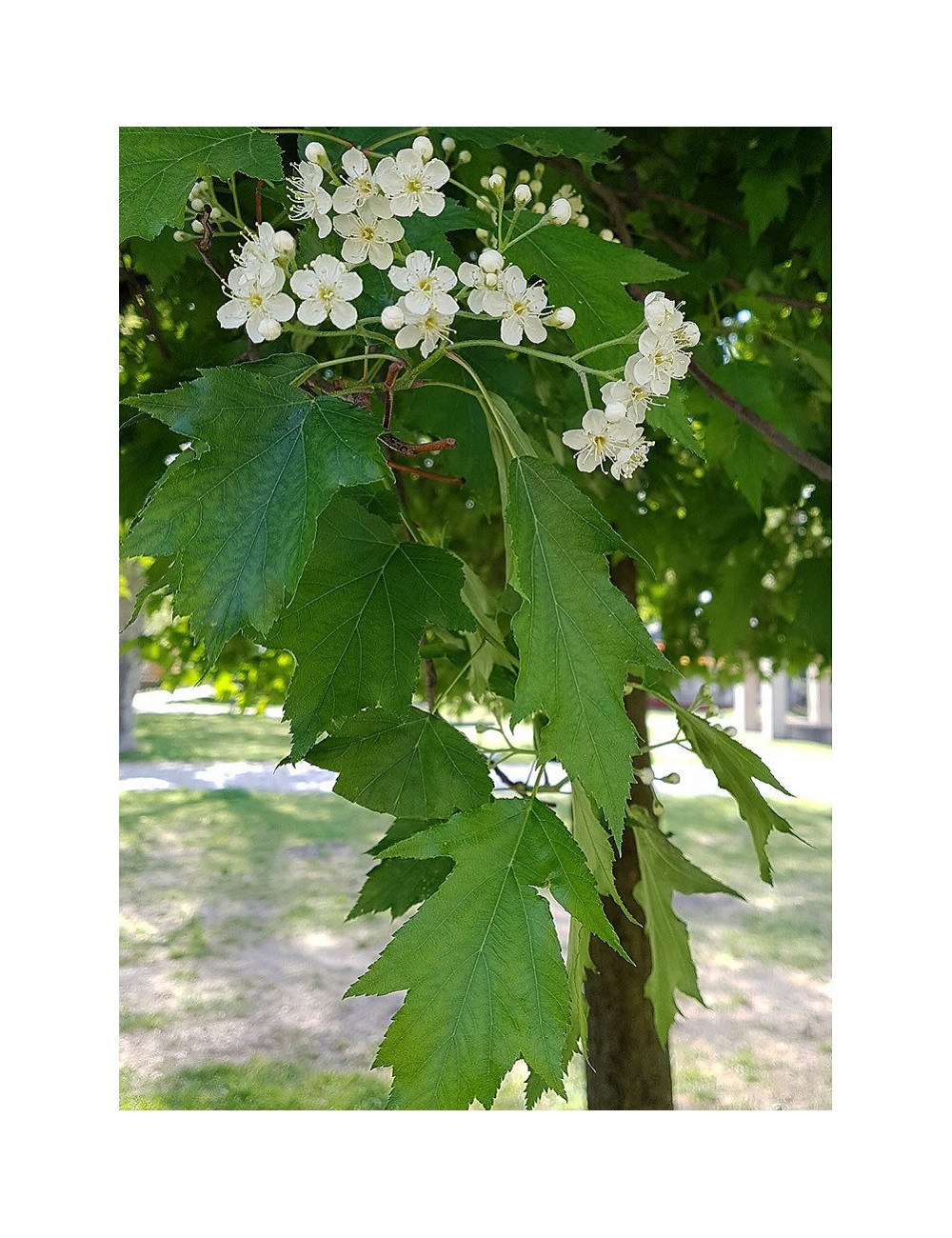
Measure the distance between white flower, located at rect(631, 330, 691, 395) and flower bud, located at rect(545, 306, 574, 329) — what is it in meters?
0.06

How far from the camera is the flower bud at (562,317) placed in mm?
639

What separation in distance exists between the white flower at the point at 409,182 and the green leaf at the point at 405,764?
35cm

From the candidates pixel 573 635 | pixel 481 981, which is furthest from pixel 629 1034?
pixel 573 635

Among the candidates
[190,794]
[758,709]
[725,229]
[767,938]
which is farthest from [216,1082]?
[758,709]

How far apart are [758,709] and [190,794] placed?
3.23 metres

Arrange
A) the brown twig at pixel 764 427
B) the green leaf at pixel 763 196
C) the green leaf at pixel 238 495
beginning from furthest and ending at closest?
the green leaf at pixel 763 196 → the brown twig at pixel 764 427 → the green leaf at pixel 238 495

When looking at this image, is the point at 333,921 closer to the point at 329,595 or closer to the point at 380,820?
the point at 380,820

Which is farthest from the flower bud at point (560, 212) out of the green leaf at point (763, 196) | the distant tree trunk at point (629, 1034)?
the distant tree trunk at point (629, 1034)

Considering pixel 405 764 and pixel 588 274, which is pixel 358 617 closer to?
pixel 405 764

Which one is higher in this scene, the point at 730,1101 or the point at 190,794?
the point at 190,794

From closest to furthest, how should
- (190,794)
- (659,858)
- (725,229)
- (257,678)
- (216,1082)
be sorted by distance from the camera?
1. (659,858)
2. (725,229)
3. (257,678)
4. (216,1082)
5. (190,794)

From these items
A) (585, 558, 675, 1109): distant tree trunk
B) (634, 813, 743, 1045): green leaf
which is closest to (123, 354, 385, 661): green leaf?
(634, 813, 743, 1045): green leaf

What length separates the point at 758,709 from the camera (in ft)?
19.0

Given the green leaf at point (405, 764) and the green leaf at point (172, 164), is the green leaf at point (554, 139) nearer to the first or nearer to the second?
the green leaf at point (172, 164)
